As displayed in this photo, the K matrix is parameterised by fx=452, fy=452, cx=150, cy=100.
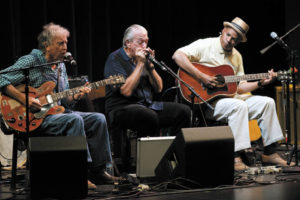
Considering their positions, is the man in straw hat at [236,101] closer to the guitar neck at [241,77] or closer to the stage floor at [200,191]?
the guitar neck at [241,77]

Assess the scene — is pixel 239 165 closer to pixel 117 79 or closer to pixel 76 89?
pixel 117 79

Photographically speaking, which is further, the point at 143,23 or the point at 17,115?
the point at 143,23

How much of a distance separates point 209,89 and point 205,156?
4.81ft

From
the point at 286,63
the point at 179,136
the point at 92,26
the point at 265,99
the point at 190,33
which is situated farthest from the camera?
the point at 286,63

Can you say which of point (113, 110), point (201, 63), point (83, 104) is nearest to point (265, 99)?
point (201, 63)

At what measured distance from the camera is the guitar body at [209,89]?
427 centimetres

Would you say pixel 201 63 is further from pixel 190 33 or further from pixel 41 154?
pixel 41 154

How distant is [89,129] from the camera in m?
3.52

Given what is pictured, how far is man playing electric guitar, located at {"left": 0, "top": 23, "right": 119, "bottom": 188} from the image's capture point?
3.33 m

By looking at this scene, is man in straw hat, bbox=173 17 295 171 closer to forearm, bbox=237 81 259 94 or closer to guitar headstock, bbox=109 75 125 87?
forearm, bbox=237 81 259 94

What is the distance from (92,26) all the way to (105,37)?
0.18 m

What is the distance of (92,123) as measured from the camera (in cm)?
354

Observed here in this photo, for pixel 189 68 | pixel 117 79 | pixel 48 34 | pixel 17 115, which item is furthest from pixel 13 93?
pixel 189 68

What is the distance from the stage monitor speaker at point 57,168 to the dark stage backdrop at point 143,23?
62.8 inches
